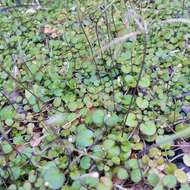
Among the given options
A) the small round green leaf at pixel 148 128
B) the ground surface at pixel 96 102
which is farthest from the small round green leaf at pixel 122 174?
the small round green leaf at pixel 148 128

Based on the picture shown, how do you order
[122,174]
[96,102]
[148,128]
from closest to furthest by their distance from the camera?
1. [122,174]
2. [148,128]
3. [96,102]

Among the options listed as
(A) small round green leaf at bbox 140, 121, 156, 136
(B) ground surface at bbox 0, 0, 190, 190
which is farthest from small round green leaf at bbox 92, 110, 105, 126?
(A) small round green leaf at bbox 140, 121, 156, 136

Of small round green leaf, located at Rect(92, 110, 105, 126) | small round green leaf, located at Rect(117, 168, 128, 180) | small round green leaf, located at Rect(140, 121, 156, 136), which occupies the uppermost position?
small round green leaf, located at Rect(92, 110, 105, 126)

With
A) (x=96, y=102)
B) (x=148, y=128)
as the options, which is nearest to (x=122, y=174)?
(x=148, y=128)

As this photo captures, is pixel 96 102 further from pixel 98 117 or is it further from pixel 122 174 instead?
pixel 122 174

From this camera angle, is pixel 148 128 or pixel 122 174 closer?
pixel 122 174

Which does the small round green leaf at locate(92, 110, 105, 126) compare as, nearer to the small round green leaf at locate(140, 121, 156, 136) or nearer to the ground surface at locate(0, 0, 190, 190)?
the ground surface at locate(0, 0, 190, 190)

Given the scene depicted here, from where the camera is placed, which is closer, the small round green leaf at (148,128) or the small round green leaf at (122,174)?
the small round green leaf at (122,174)

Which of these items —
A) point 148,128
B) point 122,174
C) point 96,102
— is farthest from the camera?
point 96,102

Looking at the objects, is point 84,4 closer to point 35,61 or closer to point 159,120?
point 35,61

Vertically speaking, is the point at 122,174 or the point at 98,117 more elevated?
the point at 98,117

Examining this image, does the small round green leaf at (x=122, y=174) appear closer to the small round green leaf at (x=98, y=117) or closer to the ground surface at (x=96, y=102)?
the ground surface at (x=96, y=102)

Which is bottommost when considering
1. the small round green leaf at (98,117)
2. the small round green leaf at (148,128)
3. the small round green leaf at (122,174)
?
the small round green leaf at (122,174)
